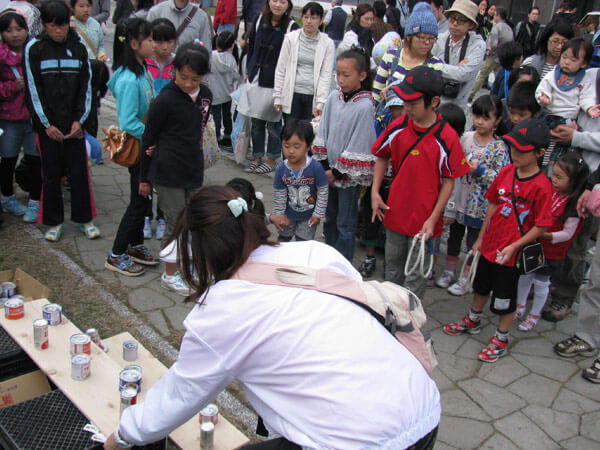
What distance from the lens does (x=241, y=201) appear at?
6.23 ft

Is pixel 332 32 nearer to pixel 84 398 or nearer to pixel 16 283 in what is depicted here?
pixel 16 283

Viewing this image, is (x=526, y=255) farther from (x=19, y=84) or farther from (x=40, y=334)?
(x=19, y=84)

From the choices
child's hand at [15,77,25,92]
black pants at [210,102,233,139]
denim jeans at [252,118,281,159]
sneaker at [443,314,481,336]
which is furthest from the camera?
black pants at [210,102,233,139]

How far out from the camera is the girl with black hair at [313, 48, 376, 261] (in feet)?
14.0

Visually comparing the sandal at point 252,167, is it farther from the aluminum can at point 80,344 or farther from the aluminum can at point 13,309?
the aluminum can at point 80,344

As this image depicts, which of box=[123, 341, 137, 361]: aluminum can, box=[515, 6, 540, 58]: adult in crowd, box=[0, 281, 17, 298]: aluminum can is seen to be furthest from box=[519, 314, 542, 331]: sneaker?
box=[515, 6, 540, 58]: adult in crowd

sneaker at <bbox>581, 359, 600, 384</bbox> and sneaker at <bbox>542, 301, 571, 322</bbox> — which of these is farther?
sneaker at <bbox>542, 301, 571, 322</bbox>

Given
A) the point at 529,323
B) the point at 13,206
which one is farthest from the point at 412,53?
the point at 13,206

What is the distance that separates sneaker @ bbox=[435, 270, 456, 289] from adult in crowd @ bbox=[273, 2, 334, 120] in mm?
2499

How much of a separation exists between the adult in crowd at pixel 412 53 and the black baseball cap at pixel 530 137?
1.24m

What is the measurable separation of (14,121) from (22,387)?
9.82ft

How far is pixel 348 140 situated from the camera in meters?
4.38

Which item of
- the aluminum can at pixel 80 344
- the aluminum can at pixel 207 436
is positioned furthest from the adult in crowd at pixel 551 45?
the aluminum can at pixel 80 344

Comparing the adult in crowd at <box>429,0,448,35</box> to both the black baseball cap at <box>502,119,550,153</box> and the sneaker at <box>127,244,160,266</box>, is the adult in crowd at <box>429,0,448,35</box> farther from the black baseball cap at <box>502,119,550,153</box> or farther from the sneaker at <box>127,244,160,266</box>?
the sneaker at <box>127,244,160,266</box>
